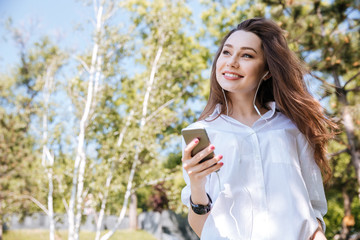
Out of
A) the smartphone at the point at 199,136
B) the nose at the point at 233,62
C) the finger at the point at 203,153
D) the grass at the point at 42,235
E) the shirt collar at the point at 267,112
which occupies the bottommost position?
the grass at the point at 42,235

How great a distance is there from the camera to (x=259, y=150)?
4.60 feet

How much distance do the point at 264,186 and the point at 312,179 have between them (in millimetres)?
237

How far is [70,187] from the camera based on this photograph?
21.5 ft

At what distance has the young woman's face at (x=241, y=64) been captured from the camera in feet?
5.05

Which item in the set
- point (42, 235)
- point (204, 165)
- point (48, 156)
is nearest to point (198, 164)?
point (204, 165)

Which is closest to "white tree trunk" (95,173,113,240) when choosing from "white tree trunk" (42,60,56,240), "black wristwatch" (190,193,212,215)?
"white tree trunk" (42,60,56,240)

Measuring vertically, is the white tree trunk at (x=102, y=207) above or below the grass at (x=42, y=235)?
above

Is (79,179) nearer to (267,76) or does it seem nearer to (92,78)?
(92,78)

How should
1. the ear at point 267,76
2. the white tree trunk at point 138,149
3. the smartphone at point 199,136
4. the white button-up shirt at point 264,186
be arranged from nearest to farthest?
1. the smartphone at point 199,136
2. the white button-up shirt at point 264,186
3. the ear at point 267,76
4. the white tree trunk at point 138,149

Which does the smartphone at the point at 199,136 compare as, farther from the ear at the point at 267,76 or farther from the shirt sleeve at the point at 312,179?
the ear at the point at 267,76

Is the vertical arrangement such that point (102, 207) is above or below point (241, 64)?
below

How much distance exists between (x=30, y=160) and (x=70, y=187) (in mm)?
5797

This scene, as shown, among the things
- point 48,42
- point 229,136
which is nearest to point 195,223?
point 229,136

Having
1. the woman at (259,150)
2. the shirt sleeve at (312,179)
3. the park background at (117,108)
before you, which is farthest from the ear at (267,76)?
the park background at (117,108)
